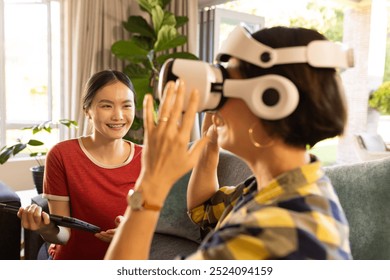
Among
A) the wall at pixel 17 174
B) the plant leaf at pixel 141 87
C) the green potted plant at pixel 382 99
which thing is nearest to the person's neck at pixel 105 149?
the plant leaf at pixel 141 87

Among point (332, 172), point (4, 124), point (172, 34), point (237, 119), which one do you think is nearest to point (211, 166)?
point (237, 119)

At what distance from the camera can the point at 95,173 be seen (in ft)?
4.60

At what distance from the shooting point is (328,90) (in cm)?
60

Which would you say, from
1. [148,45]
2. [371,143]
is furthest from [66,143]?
[371,143]

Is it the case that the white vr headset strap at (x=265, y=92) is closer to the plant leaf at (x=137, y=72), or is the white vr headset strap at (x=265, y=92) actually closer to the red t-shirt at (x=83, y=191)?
the red t-shirt at (x=83, y=191)

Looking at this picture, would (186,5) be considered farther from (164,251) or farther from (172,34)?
(164,251)

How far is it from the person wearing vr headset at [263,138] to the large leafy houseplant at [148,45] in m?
2.94

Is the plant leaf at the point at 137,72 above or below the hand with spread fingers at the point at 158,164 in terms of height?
above

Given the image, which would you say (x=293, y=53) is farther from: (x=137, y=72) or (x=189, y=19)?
(x=189, y=19)

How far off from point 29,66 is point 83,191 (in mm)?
3308

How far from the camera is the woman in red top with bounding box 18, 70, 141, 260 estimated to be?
136 cm

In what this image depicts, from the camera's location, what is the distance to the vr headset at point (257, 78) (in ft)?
1.91

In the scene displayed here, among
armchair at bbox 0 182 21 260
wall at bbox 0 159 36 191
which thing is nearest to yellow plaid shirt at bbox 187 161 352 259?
armchair at bbox 0 182 21 260
